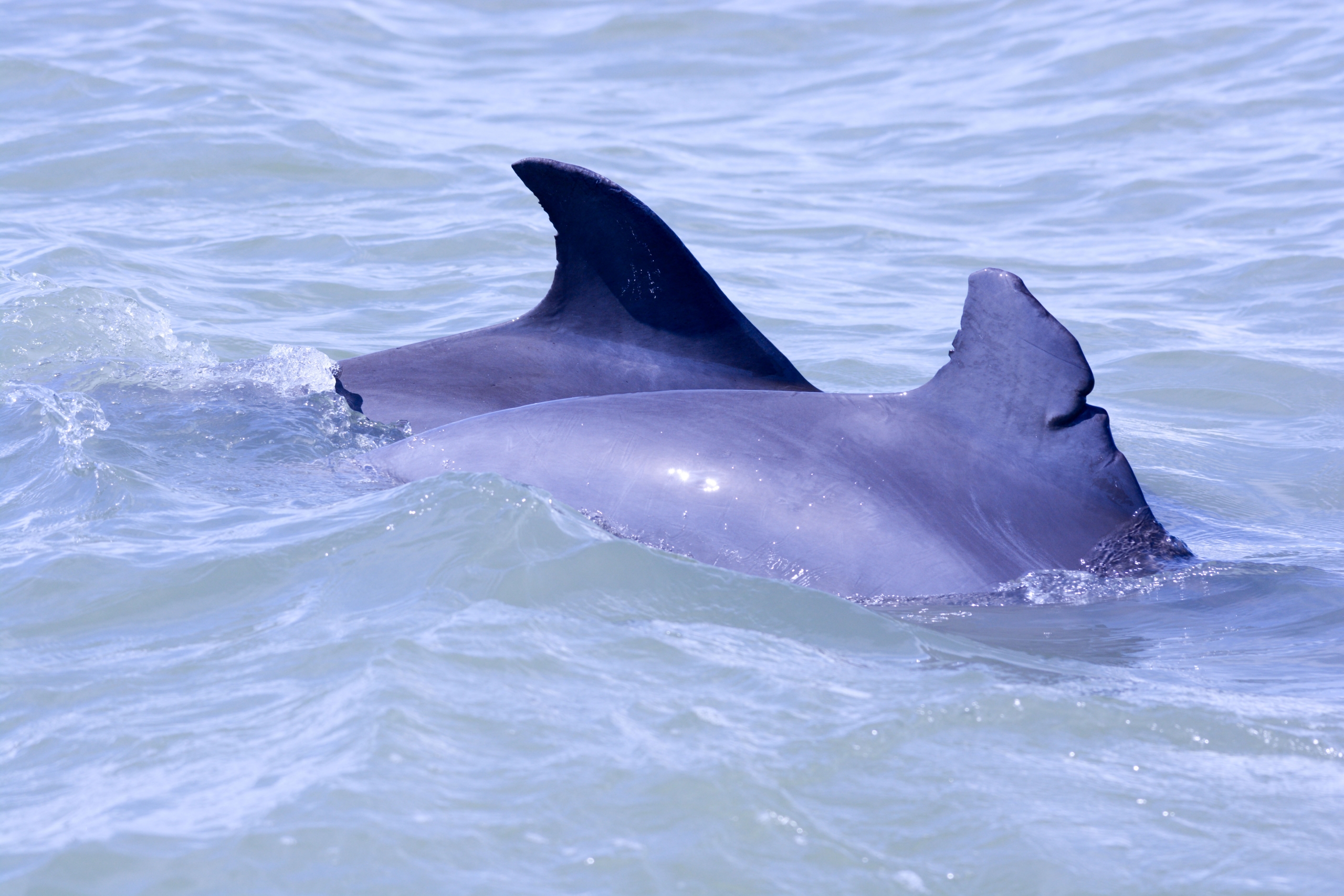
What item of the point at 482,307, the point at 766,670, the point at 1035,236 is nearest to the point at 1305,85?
the point at 1035,236

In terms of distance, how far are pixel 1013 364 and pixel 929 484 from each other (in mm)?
Result: 492

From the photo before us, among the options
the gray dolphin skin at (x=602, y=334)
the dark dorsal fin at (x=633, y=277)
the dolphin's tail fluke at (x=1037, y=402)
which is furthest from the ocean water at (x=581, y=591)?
the dark dorsal fin at (x=633, y=277)

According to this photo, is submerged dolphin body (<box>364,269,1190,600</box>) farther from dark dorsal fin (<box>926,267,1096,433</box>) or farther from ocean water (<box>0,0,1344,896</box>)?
ocean water (<box>0,0,1344,896</box>)

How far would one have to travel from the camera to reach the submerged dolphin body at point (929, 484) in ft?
15.1

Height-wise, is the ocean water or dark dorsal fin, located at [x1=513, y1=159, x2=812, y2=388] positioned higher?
dark dorsal fin, located at [x1=513, y1=159, x2=812, y2=388]

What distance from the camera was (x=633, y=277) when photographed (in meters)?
5.80

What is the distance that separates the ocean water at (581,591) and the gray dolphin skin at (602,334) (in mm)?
470

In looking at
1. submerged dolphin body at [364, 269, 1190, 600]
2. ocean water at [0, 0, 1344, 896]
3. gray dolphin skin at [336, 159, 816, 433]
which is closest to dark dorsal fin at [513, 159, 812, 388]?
gray dolphin skin at [336, 159, 816, 433]

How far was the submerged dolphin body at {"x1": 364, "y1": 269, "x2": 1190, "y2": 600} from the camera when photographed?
461 centimetres

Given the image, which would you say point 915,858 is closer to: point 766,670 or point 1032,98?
point 766,670

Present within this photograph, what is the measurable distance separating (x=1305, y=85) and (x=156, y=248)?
40.4 ft

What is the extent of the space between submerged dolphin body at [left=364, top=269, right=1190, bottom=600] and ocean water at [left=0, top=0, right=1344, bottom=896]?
14 centimetres

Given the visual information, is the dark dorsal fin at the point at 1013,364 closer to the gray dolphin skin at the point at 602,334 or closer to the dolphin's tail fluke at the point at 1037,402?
the dolphin's tail fluke at the point at 1037,402

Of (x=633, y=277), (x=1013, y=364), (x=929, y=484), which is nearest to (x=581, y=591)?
(x=929, y=484)
